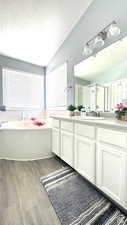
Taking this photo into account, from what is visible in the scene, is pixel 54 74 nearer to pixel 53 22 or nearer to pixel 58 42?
pixel 58 42

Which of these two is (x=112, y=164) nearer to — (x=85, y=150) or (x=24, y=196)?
(x=85, y=150)

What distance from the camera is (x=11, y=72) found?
339 centimetres

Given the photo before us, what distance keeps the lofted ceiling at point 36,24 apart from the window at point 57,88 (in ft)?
1.98

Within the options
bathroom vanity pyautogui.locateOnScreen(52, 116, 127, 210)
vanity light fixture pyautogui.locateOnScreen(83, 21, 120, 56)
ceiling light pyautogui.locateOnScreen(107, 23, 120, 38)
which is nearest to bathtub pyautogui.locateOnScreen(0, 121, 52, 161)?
bathroom vanity pyautogui.locateOnScreen(52, 116, 127, 210)

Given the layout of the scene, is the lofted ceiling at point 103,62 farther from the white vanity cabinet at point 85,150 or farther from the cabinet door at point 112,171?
the cabinet door at point 112,171

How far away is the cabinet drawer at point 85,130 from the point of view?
1388 millimetres

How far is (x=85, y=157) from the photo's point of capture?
1505mm

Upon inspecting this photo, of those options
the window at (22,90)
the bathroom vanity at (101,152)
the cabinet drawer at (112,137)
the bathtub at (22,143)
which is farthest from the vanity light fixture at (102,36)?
the window at (22,90)

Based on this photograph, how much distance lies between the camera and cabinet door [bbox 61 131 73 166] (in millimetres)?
1818

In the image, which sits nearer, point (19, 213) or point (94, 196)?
point (19, 213)

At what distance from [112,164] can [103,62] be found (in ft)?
4.73

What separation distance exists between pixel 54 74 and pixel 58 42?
79cm

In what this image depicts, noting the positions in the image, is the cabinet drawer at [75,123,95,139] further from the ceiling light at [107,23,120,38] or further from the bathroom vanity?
the ceiling light at [107,23,120,38]

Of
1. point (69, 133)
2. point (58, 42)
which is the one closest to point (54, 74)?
point (58, 42)
